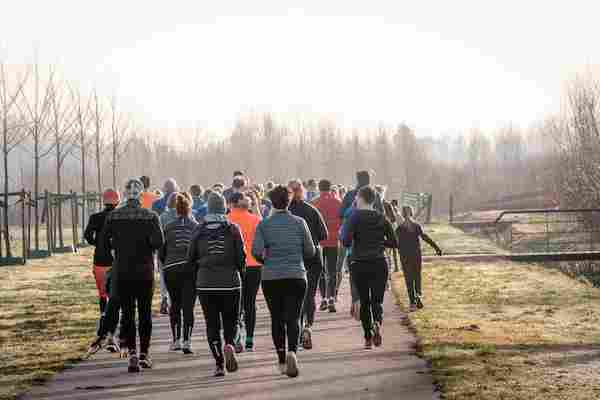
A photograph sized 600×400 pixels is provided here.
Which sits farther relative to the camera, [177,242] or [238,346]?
[238,346]

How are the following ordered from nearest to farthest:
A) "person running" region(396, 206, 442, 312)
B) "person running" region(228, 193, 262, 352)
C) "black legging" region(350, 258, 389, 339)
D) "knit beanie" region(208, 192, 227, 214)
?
"knit beanie" region(208, 192, 227, 214), "person running" region(228, 193, 262, 352), "black legging" region(350, 258, 389, 339), "person running" region(396, 206, 442, 312)

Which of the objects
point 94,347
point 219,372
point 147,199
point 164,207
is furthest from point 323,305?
point 219,372

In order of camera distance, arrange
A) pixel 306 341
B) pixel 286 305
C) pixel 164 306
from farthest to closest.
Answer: pixel 164 306 → pixel 306 341 → pixel 286 305

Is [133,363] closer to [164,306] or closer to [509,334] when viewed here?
[164,306]

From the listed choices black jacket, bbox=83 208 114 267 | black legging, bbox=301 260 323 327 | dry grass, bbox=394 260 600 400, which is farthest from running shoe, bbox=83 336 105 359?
dry grass, bbox=394 260 600 400

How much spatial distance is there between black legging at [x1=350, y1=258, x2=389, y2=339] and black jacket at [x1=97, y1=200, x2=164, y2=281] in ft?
8.86

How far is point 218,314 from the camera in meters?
10.8

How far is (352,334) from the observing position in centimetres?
1420

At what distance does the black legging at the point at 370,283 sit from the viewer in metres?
12.6

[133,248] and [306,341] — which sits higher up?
[133,248]

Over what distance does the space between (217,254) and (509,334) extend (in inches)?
228

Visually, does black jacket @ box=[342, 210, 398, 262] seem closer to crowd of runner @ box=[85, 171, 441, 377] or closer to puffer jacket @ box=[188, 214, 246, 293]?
crowd of runner @ box=[85, 171, 441, 377]

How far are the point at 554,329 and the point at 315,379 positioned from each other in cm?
660

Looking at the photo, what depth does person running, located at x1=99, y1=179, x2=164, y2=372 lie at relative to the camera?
1089 centimetres
